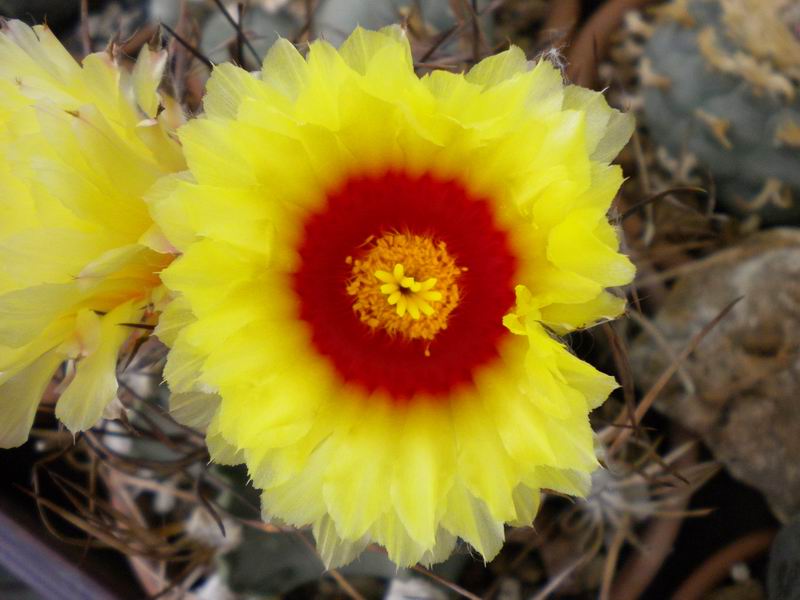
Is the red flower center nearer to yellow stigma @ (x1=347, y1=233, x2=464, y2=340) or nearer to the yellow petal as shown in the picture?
yellow stigma @ (x1=347, y1=233, x2=464, y2=340)

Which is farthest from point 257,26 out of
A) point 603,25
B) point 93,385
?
point 93,385

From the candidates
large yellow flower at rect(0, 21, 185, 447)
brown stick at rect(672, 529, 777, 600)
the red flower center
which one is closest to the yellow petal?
large yellow flower at rect(0, 21, 185, 447)

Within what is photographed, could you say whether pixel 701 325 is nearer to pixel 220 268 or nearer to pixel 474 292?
pixel 474 292

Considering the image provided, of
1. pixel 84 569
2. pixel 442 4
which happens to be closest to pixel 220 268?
pixel 84 569

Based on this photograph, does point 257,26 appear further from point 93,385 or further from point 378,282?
point 93,385

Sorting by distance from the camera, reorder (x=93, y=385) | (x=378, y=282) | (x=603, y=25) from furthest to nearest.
Result: (x=603, y=25)
(x=378, y=282)
(x=93, y=385)

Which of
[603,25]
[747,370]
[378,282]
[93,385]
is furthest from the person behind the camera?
[603,25]

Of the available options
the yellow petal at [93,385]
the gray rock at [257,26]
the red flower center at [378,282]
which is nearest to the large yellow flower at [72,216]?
the yellow petal at [93,385]
